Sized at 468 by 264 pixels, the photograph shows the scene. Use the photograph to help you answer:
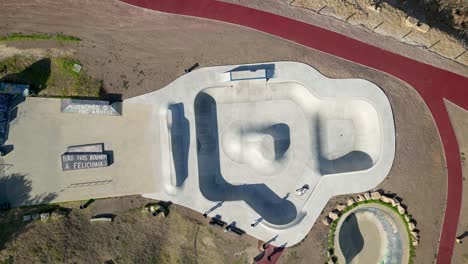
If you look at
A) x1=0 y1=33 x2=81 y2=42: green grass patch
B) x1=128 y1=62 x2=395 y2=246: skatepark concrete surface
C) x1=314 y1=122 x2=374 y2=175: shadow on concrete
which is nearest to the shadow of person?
x1=0 y1=33 x2=81 y2=42: green grass patch

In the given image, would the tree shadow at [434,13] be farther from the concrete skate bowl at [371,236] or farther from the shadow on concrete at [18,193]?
the shadow on concrete at [18,193]

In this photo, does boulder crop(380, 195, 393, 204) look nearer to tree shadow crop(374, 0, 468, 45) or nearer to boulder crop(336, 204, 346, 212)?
boulder crop(336, 204, 346, 212)

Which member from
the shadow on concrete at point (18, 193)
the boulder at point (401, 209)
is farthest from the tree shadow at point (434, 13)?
the shadow on concrete at point (18, 193)

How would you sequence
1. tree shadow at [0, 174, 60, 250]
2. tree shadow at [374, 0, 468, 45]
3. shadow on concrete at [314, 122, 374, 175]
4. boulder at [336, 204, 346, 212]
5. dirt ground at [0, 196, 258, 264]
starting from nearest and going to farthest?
tree shadow at [0, 174, 60, 250] < dirt ground at [0, 196, 258, 264] < boulder at [336, 204, 346, 212] < shadow on concrete at [314, 122, 374, 175] < tree shadow at [374, 0, 468, 45]

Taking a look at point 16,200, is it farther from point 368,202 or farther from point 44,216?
point 368,202

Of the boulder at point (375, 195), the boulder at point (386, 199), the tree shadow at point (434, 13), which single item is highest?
the tree shadow at point (434, 13)

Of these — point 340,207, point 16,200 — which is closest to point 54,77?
point 16,200

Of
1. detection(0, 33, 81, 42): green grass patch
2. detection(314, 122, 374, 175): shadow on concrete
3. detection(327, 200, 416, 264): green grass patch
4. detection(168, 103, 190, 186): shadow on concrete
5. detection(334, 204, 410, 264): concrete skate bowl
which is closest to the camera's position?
detection(0, 33, 81, 42): green grass patch

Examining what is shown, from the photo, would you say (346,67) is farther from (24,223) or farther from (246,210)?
(24,223)

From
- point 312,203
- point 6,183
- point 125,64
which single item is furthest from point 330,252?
point 6,183
